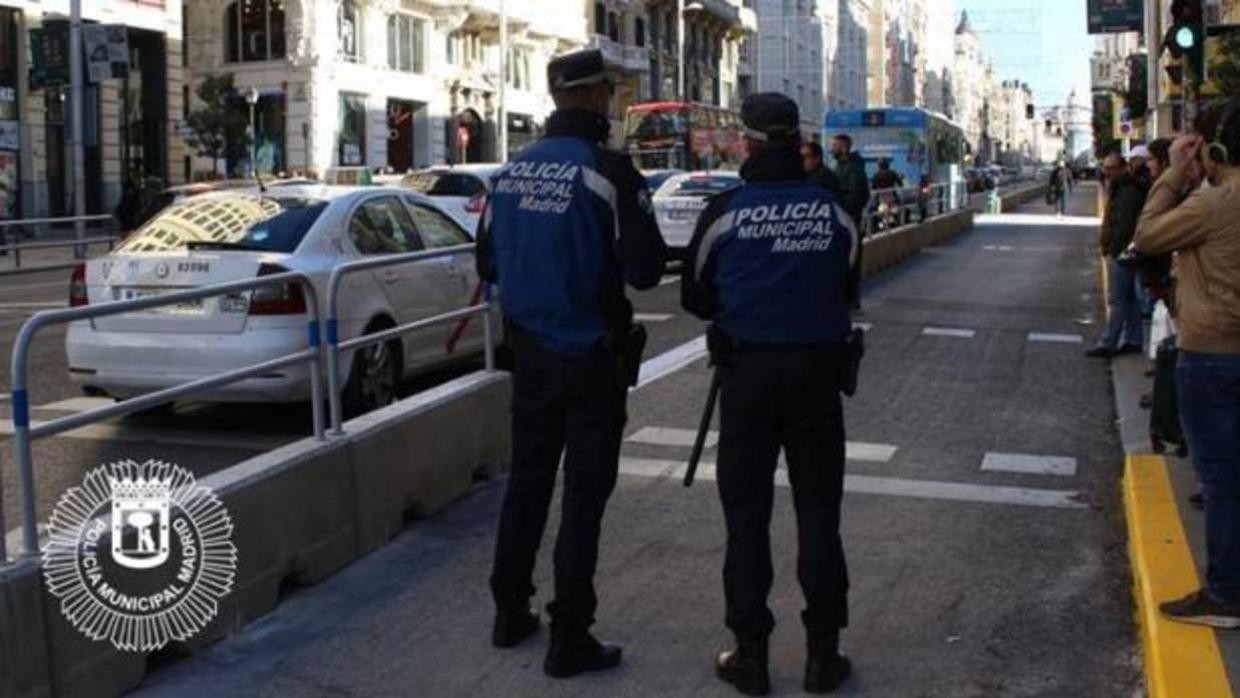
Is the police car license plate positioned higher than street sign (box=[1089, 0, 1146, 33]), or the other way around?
street sign (box=[1089, 0, 1146, 33])

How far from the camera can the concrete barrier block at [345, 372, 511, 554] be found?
21.0ft

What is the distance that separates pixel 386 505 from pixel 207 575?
4.73 ft

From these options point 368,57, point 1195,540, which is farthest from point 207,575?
point 368,57

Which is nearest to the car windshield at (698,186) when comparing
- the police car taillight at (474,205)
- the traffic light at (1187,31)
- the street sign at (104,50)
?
the police car taillight at (474,205)

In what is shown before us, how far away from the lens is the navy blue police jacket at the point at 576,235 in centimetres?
480

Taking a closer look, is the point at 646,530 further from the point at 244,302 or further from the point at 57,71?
the point at 57,71

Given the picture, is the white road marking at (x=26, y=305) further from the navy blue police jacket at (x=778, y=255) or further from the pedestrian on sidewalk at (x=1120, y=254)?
the navy blue police jacket at (x=778, y=255)

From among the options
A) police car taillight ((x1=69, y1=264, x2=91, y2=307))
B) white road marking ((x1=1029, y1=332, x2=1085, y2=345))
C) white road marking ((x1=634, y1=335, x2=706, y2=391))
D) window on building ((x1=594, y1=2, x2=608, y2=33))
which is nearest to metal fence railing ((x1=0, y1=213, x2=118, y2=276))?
white road marking ((x1=634, y1=335, x2=706, y2=391))

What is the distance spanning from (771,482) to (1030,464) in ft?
13.6

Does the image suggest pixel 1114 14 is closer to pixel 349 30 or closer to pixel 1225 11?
pixel 1225 11

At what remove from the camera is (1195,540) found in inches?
230

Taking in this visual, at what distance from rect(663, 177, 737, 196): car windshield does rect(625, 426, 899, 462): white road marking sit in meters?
12.4

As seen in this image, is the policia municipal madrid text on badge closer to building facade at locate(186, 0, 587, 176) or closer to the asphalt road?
the asphalt road

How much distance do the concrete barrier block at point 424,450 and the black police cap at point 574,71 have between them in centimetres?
213
